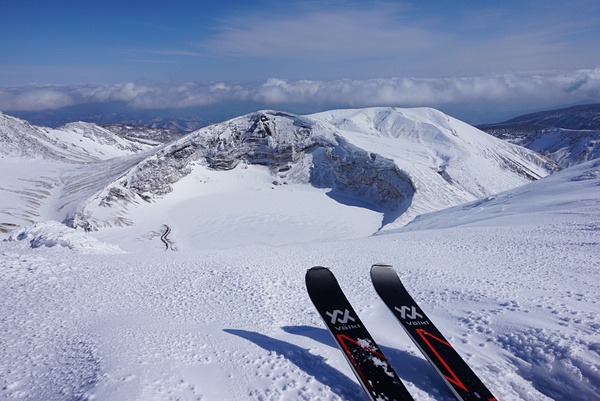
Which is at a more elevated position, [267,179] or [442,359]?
[442,359]

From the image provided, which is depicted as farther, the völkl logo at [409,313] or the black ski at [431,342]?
the völkl logo at [409,313]

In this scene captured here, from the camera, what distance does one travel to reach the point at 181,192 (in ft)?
165

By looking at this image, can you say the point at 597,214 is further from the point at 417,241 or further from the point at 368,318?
the point at 368,318

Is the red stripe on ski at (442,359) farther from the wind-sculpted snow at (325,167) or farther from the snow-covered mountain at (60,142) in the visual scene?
the snow-covered mountain at (60,142)

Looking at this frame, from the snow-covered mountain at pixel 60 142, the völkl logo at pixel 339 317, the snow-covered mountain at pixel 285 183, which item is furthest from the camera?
the snow-covered mountain at pixel 60 142

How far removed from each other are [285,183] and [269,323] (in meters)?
47.1

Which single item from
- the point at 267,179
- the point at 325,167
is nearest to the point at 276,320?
the point at 267,179

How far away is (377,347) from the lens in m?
6.81

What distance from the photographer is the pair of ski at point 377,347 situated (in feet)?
18.9

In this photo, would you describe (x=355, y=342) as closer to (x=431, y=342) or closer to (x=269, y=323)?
(x=431, y=342)

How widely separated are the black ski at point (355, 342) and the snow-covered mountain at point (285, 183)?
25.6 metres

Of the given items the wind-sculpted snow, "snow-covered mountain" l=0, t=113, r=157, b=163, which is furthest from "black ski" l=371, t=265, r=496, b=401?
"snow-covered mountain" l=0, t=113, r=157, b=163

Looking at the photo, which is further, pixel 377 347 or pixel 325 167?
pixel 325 167

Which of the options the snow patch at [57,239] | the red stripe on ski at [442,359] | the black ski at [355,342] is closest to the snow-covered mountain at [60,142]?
the snow patch at [57,239]
